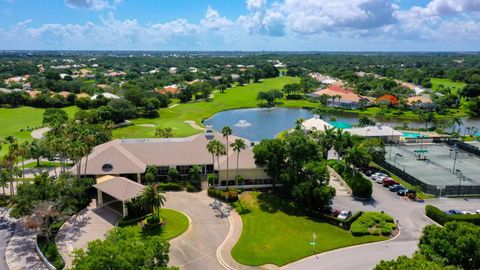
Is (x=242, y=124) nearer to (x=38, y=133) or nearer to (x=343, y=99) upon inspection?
(x=343, y=99)

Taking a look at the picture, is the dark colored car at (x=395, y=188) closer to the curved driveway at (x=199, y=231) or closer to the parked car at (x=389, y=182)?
the parked car at (x=389, y=182)

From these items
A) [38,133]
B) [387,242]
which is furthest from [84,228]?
[38,133]

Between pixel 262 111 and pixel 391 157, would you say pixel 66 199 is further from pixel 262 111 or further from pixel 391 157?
pixel 262 111

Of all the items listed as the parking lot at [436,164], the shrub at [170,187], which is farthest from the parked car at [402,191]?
the shrub at [170,187]

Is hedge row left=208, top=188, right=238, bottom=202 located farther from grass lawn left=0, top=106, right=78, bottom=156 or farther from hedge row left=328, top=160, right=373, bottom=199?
grass lawn left=0, top=106, right=78, bottom=156

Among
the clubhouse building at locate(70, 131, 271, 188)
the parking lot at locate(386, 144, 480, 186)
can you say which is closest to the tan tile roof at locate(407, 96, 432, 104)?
the parking lot at locate(386, 144, 480, 186)
